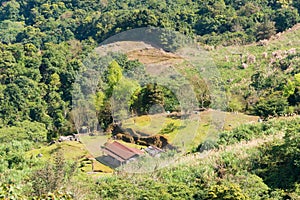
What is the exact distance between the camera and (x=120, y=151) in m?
11.8

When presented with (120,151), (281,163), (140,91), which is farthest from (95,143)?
(281,163)

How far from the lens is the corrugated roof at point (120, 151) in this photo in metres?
11.4

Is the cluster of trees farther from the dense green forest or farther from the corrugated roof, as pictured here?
the corrugated roof

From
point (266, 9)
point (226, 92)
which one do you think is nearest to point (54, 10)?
point (266, 9)

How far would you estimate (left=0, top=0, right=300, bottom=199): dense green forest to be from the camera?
9414 millimetres

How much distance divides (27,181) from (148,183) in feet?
7.73

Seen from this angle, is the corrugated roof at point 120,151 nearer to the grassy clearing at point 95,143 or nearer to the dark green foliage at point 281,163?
the grassy clearing at point 95,143

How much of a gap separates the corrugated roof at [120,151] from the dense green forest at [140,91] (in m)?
1.14

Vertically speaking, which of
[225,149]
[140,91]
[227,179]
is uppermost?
[140,91]

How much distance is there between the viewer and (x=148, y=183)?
31.7ft

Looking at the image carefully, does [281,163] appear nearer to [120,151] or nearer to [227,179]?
[227,179]

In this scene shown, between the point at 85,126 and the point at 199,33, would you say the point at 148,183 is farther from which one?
the point at 199,33

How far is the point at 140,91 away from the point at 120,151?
242cm

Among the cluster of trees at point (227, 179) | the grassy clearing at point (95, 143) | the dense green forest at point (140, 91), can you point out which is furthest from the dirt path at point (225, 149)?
the grassy clearing at point (95, 143)
